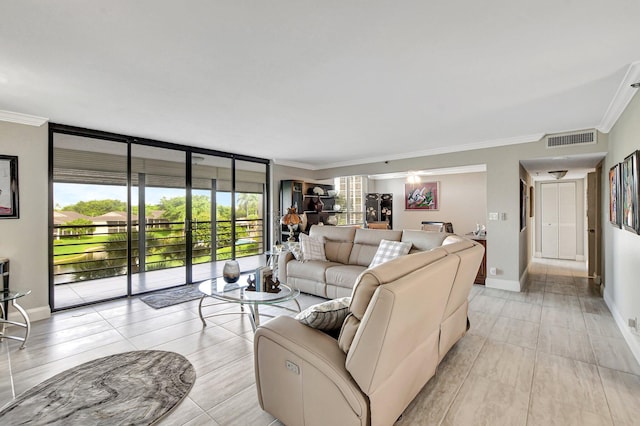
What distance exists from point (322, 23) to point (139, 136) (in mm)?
3724

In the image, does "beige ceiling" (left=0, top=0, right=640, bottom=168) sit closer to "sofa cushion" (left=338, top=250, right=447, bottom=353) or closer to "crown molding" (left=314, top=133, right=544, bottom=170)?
"crown molding" (left=314, top=133, right=544, bottom=170)

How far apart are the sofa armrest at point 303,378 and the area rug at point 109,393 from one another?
0.76 m

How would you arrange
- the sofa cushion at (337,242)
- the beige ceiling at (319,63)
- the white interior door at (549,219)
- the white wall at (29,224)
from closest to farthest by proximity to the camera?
the beige ceiling at (319,63), the white wall at (29,224), the sofa cushion at (337,242), the white interior door at (549,219)

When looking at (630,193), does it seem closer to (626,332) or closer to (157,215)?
(626,332)

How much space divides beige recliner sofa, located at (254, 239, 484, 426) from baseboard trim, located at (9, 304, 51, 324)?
3.35 meters

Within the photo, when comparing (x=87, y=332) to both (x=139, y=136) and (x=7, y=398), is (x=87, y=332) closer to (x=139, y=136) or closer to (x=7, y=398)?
(x=7, y=398)

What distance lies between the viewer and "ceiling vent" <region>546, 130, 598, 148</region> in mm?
3965

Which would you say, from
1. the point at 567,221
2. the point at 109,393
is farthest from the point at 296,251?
the point at 567,221

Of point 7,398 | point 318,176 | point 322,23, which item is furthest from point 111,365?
point 318,176

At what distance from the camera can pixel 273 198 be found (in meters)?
6.36

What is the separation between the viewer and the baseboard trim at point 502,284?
4570 millimetres

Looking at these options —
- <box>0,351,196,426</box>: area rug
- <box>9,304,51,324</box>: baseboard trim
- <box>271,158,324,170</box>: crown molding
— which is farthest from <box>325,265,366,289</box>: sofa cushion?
<box>9,304,51,324</box>: baseboard trim

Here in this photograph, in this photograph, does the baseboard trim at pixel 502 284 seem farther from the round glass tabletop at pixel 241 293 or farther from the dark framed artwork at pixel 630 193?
the round glass tabletop at pixel 241 293

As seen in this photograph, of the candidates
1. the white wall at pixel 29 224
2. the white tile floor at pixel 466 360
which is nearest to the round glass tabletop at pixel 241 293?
the white tile floor at pixel 466 360
